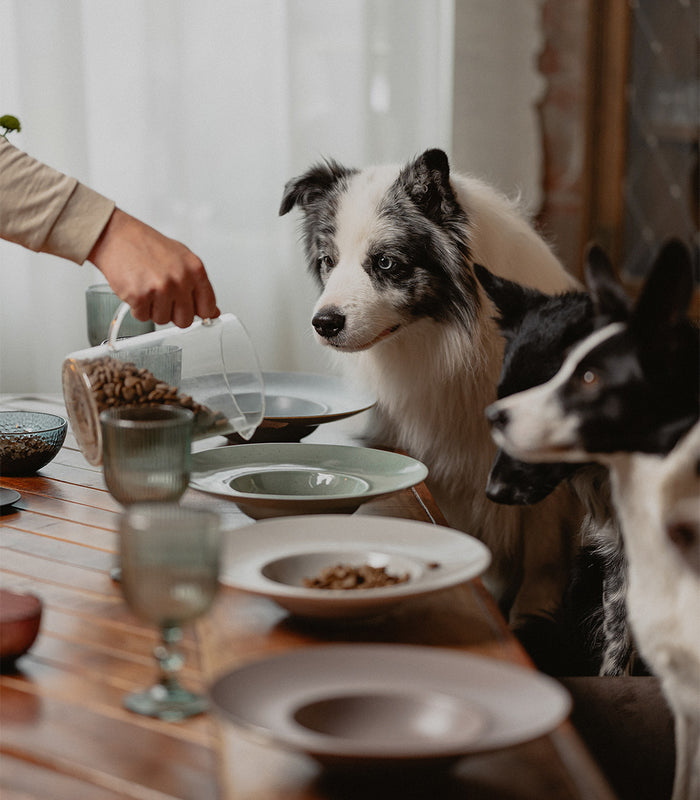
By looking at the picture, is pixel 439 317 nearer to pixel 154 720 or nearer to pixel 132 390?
pixel 132 390

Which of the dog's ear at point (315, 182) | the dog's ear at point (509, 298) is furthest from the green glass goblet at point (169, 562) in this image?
the dog's ear at point (315, 182)

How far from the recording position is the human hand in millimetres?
1235

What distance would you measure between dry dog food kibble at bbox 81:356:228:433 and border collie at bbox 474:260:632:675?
0.35 m

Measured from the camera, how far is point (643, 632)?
82cm

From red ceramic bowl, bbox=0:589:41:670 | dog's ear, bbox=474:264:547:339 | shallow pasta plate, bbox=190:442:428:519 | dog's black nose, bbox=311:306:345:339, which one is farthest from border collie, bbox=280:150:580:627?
red ceramic bowl, bbox=0:589:41:670

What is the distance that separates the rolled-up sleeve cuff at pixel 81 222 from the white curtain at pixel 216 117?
1207 mm

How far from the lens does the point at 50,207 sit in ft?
4.13

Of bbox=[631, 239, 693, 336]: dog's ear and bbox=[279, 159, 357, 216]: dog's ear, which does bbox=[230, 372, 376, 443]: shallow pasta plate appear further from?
bbox=[631, 239, 693, 336]: dog's ear

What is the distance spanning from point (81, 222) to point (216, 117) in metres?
1.34

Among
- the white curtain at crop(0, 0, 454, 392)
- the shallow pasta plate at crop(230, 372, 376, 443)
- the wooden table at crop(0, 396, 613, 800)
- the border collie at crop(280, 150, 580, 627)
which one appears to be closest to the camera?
the wooden table at crop(0, 396, 613, 800)

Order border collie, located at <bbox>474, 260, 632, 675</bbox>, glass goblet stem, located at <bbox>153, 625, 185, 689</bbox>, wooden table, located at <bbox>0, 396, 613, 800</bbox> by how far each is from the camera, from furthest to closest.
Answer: border collie, located at <bbox>474, 260, 632, 675</bbox>, glass goblet stem, located at <bbox>153, 625, 185, 689</bbox>, wooden table, located at <bbox>0, 396, 613, 800</bbox>

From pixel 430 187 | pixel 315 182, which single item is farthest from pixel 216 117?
pixel 430 187

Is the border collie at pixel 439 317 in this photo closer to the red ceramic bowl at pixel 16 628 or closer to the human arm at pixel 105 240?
the human arm at pixel 105 240

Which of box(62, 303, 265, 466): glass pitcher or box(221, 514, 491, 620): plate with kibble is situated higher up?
box(62, 303, 265, 466): glass pitcher
